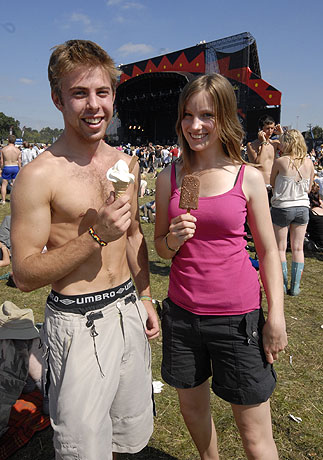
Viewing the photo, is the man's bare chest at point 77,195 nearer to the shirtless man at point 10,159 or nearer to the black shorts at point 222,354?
the black shorts at point 222,354

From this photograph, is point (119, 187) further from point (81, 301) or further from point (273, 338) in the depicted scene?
point (273, 338)

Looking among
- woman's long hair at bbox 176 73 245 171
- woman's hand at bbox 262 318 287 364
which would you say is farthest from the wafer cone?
woman's hand at bbox 262 318 287 364

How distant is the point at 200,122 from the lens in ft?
6.09

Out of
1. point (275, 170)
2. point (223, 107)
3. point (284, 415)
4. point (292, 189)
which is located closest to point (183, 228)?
point (223, 107)

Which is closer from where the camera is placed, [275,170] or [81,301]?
[81,301]

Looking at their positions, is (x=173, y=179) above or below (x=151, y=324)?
above

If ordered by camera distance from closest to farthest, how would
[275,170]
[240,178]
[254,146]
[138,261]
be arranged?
1. [240,178]
2. [138,261]
3. [275,170]
4. [254,146]

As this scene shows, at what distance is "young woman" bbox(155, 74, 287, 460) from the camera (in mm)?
1801

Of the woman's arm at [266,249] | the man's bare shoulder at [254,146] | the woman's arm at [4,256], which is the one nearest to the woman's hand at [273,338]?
the woman's arm at [266,249]

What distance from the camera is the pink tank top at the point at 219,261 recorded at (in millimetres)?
1804

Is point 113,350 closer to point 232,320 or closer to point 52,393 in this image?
point 52,393

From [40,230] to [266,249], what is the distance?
1.14 meters

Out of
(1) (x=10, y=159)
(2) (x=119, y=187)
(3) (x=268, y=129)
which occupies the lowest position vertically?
(2) (x=119, y=187)

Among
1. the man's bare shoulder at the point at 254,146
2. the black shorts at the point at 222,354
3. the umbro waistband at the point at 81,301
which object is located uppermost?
the man's bare shoulder at the point at 254,146
